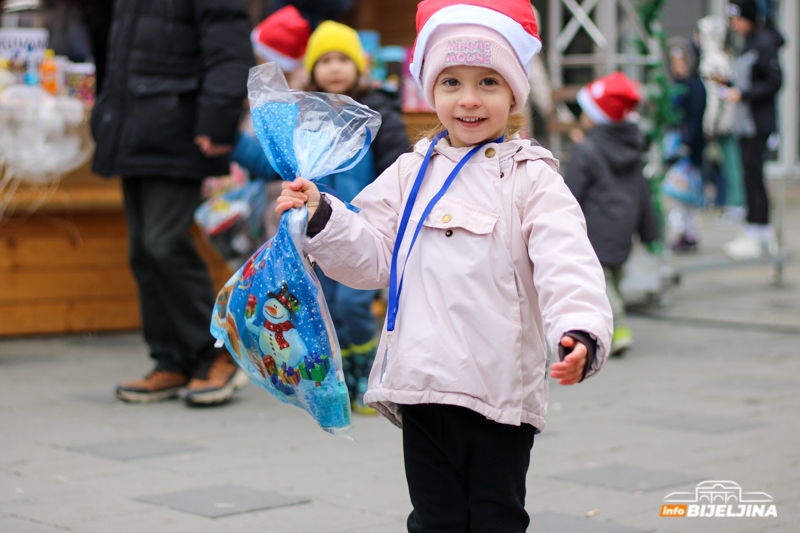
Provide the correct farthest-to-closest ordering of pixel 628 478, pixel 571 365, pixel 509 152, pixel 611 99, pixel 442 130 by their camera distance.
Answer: pixel 611 99
pixel 628 478
pixel 442 130
pixel 509 152
pixel 571 365

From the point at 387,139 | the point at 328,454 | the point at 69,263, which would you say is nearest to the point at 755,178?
the point at 387,139

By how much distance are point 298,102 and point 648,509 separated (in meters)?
1.82

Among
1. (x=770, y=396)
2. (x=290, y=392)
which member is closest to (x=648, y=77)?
(x=770, y=396)

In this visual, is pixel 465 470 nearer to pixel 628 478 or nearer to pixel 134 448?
pixel 628 478

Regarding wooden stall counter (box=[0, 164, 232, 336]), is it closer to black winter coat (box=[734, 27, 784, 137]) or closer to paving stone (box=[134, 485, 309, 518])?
paving stone (box=[134, 485, 309, 518])

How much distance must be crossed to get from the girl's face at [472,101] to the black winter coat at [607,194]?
157 inches

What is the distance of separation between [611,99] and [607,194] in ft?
2.12

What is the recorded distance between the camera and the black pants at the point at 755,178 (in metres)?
9.66

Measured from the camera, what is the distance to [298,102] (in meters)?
2.75

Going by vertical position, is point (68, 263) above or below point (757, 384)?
above

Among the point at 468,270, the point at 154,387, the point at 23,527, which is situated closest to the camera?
the point at 468,270

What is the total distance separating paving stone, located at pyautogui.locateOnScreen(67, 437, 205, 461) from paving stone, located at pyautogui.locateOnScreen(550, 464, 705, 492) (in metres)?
1.52

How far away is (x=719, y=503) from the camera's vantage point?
3559 mm

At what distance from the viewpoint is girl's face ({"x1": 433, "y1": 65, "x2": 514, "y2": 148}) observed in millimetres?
2592
